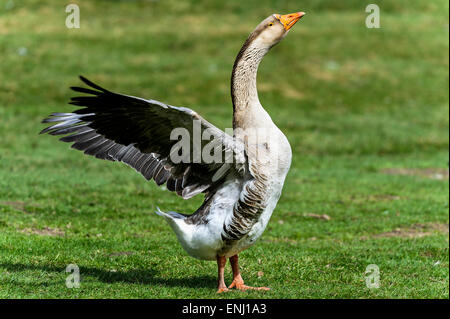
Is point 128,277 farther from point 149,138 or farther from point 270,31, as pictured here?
point 270,31

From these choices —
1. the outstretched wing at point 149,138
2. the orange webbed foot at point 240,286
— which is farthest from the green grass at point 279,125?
the outstretched wing at point 149,138

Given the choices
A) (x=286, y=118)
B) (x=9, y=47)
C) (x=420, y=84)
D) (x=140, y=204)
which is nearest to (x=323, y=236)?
(x=140, y=204)

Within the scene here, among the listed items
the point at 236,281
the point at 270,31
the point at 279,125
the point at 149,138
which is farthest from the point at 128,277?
the point at 279,125

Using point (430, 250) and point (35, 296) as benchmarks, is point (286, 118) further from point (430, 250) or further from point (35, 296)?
point (35, 296)

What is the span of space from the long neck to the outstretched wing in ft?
1.65

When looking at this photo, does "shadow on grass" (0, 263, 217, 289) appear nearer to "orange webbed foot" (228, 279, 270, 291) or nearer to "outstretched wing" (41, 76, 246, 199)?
"orange webbed foot" (228, 279, 270, 291)

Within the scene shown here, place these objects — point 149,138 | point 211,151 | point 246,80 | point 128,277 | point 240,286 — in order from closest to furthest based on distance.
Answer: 1. point 211,151
2. point 149,138
3. point 246,80
4. point 240,286
5. point 128,277

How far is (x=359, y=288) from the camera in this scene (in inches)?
328

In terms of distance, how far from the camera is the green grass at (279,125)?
9.02 m

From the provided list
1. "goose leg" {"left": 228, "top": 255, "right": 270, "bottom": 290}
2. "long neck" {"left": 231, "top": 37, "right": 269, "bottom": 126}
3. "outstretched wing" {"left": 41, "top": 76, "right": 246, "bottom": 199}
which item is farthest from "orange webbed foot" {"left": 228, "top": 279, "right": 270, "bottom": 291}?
"long neck" {"left": 231, "top": 37, "right": 269, "bottom": 126}

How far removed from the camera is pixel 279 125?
74.4ft

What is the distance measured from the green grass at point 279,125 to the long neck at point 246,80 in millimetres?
2162

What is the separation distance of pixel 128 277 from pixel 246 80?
→ 2.99m

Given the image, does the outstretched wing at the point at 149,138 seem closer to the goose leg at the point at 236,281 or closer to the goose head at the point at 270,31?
the goose leg at the point at 236,281
